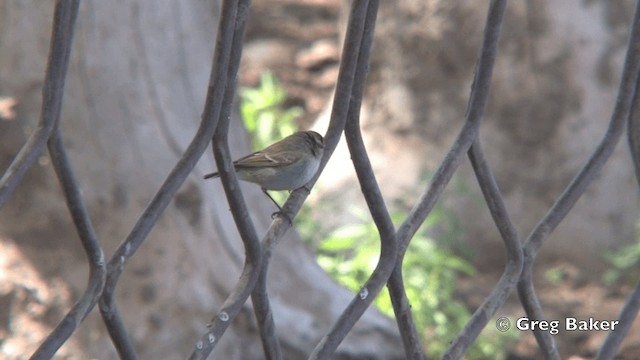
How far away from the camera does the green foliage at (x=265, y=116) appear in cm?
774

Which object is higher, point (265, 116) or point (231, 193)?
point (265, 116)

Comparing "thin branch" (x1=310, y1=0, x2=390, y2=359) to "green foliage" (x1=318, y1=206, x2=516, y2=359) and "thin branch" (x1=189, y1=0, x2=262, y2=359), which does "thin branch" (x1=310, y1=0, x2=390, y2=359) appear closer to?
"thin branch" (x1=189, y1=0, x2=262, y2=359)

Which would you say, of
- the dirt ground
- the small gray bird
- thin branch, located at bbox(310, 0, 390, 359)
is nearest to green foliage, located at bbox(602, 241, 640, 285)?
the dirt ground

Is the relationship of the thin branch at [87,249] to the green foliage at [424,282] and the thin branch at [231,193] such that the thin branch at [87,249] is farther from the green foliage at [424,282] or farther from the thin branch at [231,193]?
the green foliage at [424,282]

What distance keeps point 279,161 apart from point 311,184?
5.18ft

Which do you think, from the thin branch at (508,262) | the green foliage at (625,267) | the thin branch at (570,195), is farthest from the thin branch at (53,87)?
the green foliage at (625,267)

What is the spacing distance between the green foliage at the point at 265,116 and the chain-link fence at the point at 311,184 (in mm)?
5579

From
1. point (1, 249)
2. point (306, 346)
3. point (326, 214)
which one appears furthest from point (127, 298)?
point (326, 214)

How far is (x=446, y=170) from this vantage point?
5.98 feet

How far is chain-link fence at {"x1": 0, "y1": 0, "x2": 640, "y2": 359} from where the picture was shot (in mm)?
1423

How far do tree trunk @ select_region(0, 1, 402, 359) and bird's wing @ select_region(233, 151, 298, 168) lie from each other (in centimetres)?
83

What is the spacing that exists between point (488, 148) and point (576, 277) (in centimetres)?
121

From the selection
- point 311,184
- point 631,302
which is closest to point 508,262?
point 631,302

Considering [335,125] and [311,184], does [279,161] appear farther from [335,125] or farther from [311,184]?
[335,125]
